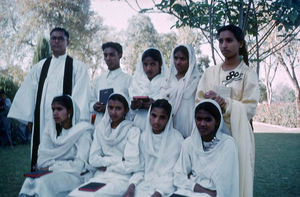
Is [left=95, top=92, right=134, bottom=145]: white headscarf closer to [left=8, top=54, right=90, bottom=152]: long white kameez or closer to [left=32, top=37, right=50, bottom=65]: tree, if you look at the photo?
[left=8, top=54, right=90, bottom=152]: long white kameez

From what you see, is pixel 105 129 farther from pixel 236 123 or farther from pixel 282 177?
pixel 282 177

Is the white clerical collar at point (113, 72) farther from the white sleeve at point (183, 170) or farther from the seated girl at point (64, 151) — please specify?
the white sleeve at point (183, 170)

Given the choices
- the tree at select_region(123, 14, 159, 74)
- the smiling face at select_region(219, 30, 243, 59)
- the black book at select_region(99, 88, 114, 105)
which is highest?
the tree at select_region(123, 14, 159, 74)

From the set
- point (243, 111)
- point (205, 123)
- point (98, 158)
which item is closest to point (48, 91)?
point (98, 158)

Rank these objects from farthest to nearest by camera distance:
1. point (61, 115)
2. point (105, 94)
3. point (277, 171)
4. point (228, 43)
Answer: point (277, 171), point (105, 94), point (61, 115), point (228, 43)

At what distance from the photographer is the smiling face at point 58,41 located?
3.93 m

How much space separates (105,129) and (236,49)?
5.80 ft

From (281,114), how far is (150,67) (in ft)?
59.9

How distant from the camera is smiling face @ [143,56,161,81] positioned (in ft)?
11.1

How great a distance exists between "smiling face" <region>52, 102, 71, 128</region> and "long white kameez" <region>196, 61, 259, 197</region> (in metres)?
1.84

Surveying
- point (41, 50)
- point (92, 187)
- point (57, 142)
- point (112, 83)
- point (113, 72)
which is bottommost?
point (92, 187)

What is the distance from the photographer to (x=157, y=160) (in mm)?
2826

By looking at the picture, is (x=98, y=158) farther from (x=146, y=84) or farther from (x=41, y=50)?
(x=41, y=50)

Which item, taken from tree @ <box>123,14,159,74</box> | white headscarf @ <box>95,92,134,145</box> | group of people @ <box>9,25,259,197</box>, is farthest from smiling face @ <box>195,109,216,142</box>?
tree @ <box>123,14,159,74</box>
